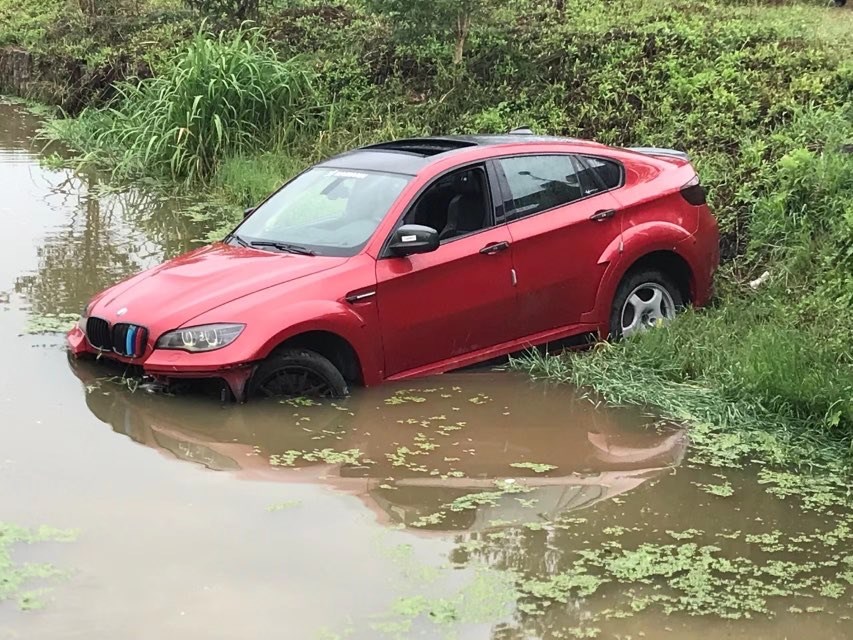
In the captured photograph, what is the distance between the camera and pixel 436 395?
6578 millimetres

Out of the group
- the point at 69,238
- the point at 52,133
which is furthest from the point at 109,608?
the point at 52,133

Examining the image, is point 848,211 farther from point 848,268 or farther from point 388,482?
point 388,482

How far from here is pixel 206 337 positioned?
19.9 ft

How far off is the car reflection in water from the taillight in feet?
6.60

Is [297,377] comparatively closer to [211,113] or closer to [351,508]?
[351,508]

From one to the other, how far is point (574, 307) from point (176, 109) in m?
→ 7.46

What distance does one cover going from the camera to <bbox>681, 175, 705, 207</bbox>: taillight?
793 cm

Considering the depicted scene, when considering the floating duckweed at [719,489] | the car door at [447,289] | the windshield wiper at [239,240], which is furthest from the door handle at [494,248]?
the floating duckweed at [719,489]

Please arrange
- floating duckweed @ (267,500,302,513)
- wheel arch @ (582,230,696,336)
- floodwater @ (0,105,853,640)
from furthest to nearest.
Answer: wheel arch @ (582,230,696,336) → floating duckweed @ (267,500,302,513) → floodwater @ (0,105,853,640)

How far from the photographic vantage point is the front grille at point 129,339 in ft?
20.4

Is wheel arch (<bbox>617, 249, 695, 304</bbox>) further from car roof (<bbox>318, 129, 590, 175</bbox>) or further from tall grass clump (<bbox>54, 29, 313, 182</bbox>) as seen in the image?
tall grass clump (<bbox>54, 29, 313, 182</bbox>)

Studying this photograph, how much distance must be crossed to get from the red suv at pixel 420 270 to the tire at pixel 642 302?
1 cm

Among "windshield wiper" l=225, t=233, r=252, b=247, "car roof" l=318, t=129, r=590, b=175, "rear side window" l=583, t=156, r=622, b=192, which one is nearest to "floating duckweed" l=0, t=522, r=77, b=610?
"windshield wiper" l=225, t=233, r=252, b=247

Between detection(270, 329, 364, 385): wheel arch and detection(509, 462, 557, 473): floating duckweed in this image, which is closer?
detection(509, 462, 557, 473): floating duckweed
